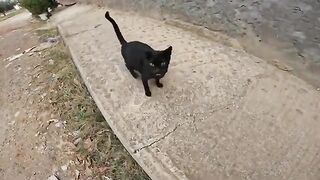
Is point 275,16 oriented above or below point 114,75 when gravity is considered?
above

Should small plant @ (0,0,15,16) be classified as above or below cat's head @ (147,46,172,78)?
below

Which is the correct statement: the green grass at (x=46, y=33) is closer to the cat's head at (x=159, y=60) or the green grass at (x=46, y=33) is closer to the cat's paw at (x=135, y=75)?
the cat's paw at (x=135, y=75)

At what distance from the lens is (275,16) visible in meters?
4.11

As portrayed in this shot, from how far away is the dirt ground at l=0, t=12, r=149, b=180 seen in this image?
3.45 metres

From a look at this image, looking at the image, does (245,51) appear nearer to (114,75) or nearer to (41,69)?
(114,75)

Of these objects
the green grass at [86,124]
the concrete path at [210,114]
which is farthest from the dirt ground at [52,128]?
the concrete path at [210,114]

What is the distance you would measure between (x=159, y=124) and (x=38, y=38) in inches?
119

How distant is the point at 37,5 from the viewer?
6.79 metres

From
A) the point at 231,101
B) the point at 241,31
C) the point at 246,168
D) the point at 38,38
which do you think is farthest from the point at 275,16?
the point at 38,38

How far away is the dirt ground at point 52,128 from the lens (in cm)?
345

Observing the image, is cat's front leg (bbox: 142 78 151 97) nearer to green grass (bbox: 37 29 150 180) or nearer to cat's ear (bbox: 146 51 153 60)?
cat's ear (bbox: 146 51 153 60)

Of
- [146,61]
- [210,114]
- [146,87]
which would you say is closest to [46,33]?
[146,87]

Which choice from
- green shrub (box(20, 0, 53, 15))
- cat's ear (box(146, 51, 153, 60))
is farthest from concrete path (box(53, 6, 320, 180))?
green shrub (box(20, 0, 53, 15))

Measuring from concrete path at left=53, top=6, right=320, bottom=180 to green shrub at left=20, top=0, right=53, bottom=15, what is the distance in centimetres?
241
